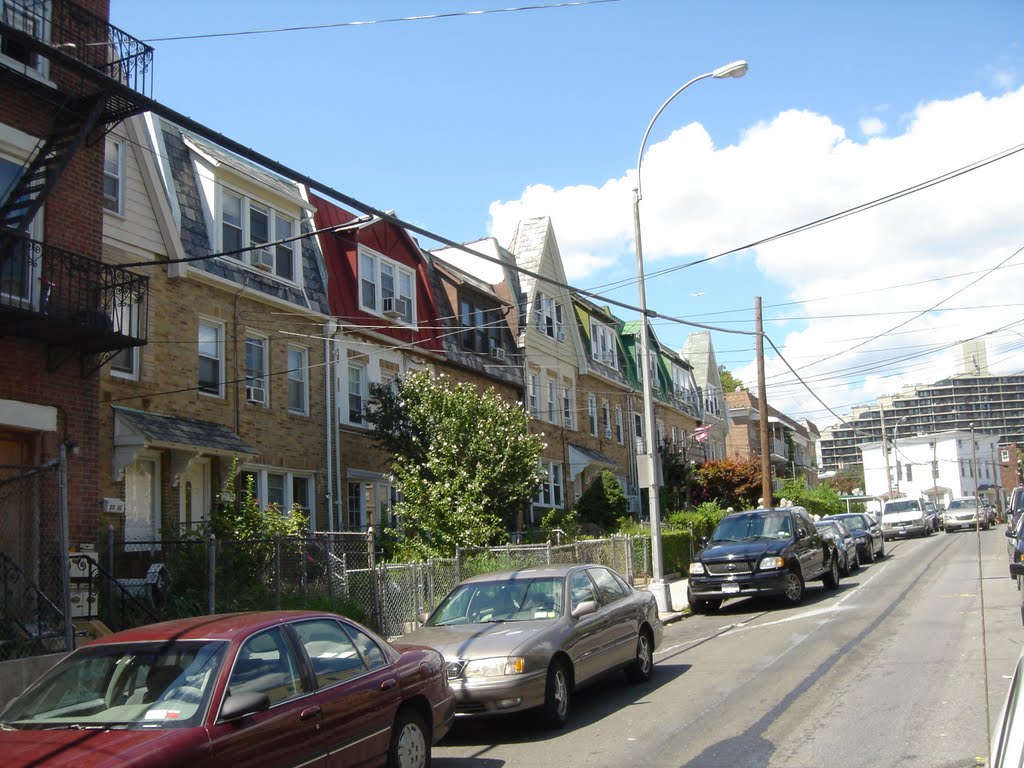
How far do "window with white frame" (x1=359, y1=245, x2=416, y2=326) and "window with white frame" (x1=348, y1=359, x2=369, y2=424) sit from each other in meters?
1.40

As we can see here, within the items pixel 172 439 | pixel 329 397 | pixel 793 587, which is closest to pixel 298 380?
pixel 329 397

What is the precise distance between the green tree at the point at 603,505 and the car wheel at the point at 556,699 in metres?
21.8

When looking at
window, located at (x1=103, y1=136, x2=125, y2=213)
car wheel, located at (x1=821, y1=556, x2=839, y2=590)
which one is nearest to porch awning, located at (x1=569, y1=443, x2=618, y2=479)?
car wheel, located at (x1=821, y1=556, x2=839, y2=590)

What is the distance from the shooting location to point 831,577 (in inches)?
811

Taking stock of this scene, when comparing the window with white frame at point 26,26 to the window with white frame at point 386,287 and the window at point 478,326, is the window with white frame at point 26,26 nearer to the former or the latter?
the window with white frame at point 386,287

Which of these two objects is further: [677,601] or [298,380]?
[298,380]

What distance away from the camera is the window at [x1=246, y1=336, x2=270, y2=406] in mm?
19969

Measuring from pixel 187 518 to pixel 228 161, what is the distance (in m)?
7.12

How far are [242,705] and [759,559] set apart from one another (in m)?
13.9

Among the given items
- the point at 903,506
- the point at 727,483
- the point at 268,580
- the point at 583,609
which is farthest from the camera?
A: the point at 903,506

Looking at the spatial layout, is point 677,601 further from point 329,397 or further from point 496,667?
point 496,667

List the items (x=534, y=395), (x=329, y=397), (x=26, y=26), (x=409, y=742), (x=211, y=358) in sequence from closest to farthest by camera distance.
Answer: (x=409, y=742) → (x=26, y=26) → (x=211, y=358) → (x=329, y=397) → (x=534, y=395)

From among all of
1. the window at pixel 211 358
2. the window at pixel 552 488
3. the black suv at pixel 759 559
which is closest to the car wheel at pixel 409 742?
the black suv at pixel 759 559

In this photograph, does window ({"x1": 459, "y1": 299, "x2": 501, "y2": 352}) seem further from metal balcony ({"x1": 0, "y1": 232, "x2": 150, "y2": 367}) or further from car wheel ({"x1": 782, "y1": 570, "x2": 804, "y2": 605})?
metal balcony ({"x1": 0, "y1": 232, "x2": 150, "y2": 367})
